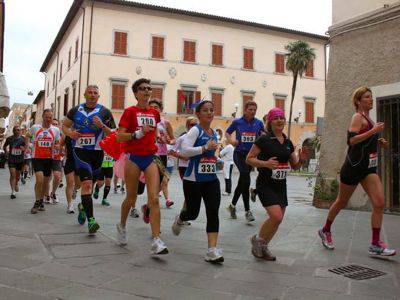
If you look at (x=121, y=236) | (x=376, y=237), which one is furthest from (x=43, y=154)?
(x=376, y=237)

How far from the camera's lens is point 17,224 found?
644cm

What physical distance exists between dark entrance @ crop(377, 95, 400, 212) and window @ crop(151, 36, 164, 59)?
101ft

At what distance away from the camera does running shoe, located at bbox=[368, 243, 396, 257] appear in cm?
493

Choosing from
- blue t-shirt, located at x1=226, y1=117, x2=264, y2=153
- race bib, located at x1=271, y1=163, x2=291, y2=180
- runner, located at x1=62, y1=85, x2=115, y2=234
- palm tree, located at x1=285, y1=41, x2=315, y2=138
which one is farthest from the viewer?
palm tree, located at x1=285, y1=41, x2=315, y2=138

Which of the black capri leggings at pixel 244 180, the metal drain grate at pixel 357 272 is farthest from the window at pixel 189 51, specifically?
the metal drain grate at pixel 357 272

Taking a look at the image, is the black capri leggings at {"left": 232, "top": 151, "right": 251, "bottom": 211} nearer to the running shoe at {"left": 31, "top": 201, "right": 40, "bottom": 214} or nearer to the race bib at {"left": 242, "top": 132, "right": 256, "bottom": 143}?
the race bib at {"left": 242, "top": 132, "right": 256, "bottom": 143}

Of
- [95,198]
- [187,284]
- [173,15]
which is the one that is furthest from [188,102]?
[187,284]

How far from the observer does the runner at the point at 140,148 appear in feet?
15.9

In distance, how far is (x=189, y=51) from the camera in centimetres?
3922

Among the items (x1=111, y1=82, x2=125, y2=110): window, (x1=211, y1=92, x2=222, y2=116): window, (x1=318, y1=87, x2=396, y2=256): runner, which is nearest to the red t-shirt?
(x1=318, y1=87, x2=396, y2=256): runner

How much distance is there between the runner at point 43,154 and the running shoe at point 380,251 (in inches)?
211

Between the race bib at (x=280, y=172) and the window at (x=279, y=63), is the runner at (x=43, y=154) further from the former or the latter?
the window at (x=279, y=63)

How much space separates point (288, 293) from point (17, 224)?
14.2 feet

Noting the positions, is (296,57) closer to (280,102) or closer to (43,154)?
(280,102)
